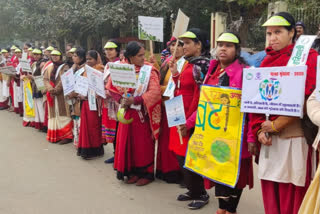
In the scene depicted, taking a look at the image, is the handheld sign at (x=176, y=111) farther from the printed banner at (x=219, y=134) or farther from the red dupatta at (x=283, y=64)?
the red dupatta at (x=283, y=64)

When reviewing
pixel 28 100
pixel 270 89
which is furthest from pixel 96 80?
pixel 28 100

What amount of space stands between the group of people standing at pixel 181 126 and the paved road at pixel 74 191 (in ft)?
0.67

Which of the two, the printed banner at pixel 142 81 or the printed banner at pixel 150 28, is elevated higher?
the printed banner at pixel 150 28

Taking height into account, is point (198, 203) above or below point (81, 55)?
below

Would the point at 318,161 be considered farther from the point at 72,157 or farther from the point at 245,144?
the point at 72,157

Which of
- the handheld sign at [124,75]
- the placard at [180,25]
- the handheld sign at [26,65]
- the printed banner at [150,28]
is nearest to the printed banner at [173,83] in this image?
the placard at [180,25]

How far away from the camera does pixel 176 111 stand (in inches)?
131

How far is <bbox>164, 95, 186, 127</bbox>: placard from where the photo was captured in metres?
3.27

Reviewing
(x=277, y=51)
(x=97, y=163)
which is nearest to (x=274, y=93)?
(x=277, y=51)

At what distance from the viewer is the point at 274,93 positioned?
2.45 m

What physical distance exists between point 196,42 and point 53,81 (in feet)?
13.6

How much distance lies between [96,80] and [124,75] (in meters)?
1.10

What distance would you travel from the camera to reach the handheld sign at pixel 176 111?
3268mm

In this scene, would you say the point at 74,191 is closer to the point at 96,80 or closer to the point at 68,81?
the point at 96,80
